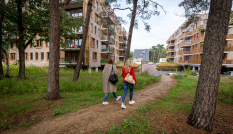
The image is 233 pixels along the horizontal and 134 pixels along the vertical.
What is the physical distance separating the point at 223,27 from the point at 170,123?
2.59 metres

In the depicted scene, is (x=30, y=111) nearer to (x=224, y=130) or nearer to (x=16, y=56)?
(x=224, y=130)

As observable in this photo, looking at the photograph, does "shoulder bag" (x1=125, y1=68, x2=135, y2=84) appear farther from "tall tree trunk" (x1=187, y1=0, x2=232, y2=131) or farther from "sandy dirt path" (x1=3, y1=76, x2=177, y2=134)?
"tall tree trunk" (x1=187, y1=0, x2=232, y2=131)

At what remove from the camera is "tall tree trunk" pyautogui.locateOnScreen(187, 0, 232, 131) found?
2654 millimetres

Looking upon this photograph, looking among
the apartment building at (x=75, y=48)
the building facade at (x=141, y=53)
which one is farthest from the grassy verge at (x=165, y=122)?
the building facade at (x=141, y=53)

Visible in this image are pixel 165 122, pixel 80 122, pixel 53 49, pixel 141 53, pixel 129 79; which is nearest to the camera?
pixel 165 122

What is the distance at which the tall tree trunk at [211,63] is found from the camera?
8.71 ft

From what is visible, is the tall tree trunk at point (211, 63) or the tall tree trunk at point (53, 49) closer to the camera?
the tall tree trunk at point (211, 63)

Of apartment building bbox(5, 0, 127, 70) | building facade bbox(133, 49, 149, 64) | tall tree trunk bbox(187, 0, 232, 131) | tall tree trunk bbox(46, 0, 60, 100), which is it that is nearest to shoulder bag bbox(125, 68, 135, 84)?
tall tree trunk bbox(187, 0, 232, 131)

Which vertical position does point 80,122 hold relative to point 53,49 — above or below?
below

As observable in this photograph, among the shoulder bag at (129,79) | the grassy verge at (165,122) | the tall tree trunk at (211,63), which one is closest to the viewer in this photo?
the tall tree trunk at (211,63)

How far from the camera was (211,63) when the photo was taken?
2.71m

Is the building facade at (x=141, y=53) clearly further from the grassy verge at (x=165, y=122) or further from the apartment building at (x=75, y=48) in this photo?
the grassy verge at (x=165, y=122)

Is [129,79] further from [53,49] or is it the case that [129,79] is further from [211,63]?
[53,49]

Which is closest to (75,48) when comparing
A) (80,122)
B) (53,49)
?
(53,49)
